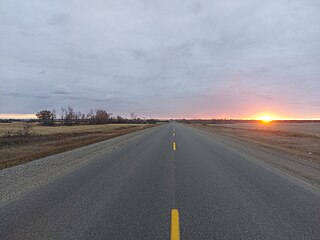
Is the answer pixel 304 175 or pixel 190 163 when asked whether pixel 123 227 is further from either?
pixel 304 175

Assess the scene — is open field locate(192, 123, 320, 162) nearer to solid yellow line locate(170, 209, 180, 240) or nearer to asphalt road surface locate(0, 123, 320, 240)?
asphalt road surface locate(0, 123, 320, 240)

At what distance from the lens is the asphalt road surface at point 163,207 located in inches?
144

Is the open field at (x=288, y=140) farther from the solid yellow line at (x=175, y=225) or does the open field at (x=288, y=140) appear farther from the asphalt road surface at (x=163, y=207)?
the solid yellow line at (x=175, y=225)

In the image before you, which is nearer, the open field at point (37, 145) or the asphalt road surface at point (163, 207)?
the asphalt road surface at point (163, 207)

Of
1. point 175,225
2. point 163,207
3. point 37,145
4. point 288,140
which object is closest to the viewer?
point 175,225

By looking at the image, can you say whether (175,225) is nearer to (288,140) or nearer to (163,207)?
(163,207)

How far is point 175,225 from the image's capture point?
383 cm

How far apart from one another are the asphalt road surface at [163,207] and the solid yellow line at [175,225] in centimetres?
5

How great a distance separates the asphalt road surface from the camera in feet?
12.0

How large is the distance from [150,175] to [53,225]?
3849mm

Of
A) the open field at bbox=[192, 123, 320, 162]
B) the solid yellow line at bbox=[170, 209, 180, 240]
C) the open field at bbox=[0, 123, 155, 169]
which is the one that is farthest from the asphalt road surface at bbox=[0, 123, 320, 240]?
the open field at bbox=[192, 123, 320, 162]

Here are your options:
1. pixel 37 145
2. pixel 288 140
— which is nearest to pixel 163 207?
pixel 37 145

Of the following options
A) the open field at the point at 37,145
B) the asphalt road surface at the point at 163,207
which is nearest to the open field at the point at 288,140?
the asphalt road surface at the point at 163,207

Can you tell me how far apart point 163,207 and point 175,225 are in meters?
0.84
